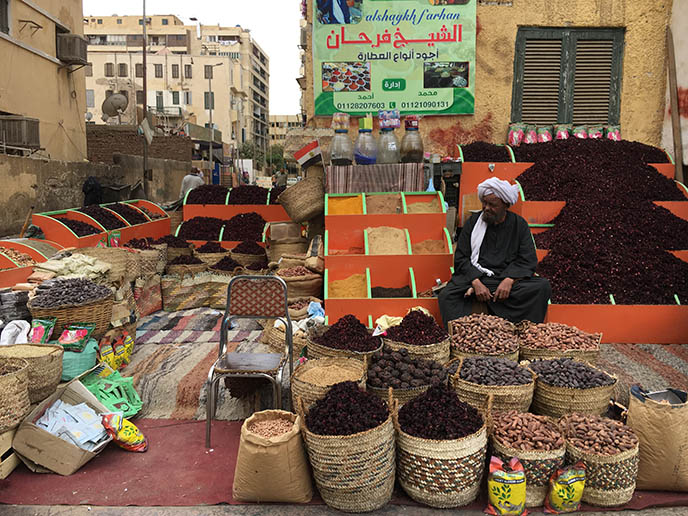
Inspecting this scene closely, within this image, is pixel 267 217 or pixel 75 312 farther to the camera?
pixel 267 217

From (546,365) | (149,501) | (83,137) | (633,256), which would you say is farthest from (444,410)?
(83,137)

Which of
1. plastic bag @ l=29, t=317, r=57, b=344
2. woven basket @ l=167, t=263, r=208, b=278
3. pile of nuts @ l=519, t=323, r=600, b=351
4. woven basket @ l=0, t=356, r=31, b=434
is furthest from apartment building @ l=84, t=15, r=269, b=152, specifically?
pile of nuts @ l=519, t=323, r=600, b=351

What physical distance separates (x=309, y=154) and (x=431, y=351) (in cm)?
414

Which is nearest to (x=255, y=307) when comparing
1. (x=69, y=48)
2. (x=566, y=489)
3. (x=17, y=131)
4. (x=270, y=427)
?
(x=270, y=427)

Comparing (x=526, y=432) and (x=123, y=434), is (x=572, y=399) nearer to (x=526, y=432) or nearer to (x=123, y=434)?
(x=526, y=432)

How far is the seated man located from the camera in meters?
4.32

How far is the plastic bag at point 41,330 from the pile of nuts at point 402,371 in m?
2.23

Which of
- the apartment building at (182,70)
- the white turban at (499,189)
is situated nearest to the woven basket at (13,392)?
the white turban at (499,189)

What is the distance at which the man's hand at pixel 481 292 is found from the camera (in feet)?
14.1

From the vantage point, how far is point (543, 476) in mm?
2684

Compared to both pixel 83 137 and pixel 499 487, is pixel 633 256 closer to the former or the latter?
pixel 499 487

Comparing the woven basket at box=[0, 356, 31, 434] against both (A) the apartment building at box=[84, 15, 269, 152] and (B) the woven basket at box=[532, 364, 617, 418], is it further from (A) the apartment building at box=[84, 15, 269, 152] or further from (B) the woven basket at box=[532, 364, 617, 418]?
(A) the apartment building at box=[84, 15, 269, 152]

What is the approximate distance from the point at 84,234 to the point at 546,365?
554 cm

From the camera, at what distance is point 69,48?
13.7 m
